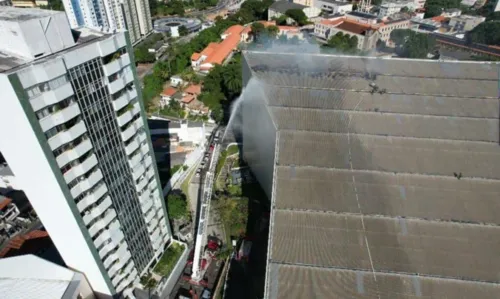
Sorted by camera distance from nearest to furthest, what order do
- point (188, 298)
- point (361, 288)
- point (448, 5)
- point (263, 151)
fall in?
point (361, 288) < point (188, 298) < point (263, 151) < point (448, 5)

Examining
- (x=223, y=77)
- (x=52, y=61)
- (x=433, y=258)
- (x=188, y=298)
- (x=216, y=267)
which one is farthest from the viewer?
(x=223, y=77)

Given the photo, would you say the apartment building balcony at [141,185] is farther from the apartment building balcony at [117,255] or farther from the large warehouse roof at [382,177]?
the large warehouse roof at [382,177]

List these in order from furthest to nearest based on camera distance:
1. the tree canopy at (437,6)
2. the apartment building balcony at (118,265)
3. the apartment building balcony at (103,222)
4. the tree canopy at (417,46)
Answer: the tree canopy at (437,6), the tree canopy at (417,46), the apartment building balcony at (118,265), the apartment building balcony at (103,222)

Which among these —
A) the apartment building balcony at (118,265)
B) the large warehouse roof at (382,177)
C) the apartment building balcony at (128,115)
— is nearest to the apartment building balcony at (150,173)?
the apartment building balcony at (128,115)

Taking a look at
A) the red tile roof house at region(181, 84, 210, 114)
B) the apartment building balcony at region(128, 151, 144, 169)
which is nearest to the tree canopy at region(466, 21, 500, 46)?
the red tile roof house at region(181, 84, 210, 114)

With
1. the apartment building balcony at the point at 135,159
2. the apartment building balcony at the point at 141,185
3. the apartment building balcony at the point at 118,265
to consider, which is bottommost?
the apartment building balcony at the point at 118,265

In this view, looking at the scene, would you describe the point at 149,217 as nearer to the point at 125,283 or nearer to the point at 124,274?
the point at 124,274

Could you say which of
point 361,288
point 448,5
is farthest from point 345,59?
point 448,5

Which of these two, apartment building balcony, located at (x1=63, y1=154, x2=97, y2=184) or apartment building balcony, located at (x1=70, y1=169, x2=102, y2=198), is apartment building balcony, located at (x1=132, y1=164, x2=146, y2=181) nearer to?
apartment building balcony, located at (x1=70, y1=169, x2=102, y2=198)

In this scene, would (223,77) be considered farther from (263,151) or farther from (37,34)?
(37,34)
